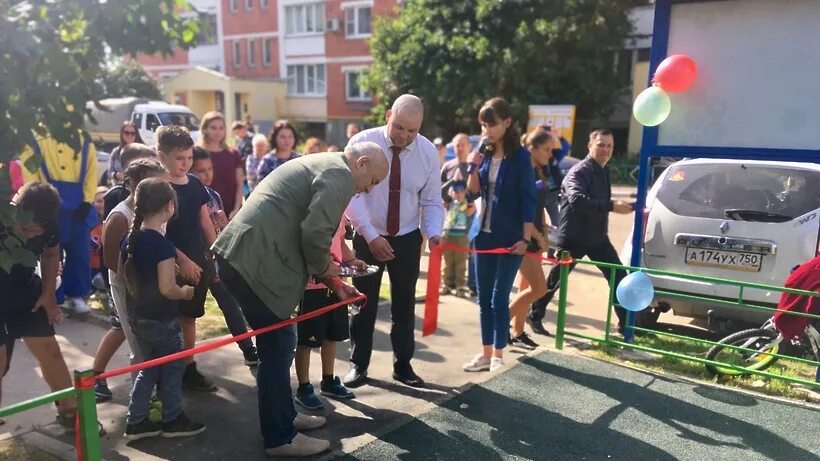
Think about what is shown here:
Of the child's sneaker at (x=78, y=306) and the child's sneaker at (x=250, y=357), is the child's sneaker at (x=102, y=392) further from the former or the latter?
the child's sneaker at (x=78, y=306)

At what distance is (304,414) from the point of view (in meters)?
3.89

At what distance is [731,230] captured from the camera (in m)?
5.43

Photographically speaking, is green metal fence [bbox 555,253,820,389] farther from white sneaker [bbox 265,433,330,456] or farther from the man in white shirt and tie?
white sneaker [bbox 265,433,330,456]

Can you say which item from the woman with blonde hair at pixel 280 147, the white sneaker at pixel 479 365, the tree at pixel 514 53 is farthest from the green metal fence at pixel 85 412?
the tree at pixel 514 53

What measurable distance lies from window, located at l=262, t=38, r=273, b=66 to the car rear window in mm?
32267

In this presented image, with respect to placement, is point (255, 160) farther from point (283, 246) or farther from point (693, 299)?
point (693, 299)

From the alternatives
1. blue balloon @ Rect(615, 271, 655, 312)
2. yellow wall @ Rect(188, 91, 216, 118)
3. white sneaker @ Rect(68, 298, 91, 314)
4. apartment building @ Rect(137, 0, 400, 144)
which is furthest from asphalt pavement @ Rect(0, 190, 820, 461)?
yellow wall @ Rect(188, 91, 216, 118)

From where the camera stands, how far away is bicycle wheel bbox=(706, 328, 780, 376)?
181 inches

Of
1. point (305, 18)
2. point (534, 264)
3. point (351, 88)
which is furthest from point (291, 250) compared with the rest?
point (305, 18)

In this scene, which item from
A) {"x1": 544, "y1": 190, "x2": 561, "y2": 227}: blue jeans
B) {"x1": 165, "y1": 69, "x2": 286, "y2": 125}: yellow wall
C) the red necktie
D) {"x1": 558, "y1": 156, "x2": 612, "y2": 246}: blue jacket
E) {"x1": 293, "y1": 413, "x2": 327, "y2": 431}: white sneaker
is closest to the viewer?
{"x1": 293, "y1": 413, "x2": 327, "y2": 431}: white sneaker

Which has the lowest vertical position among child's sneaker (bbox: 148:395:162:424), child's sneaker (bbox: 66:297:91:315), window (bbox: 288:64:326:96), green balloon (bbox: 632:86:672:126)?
child's sneaker (bbox: 66:297:91:315)

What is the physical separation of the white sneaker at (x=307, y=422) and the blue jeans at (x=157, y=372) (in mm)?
667

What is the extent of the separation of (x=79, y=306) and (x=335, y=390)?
3.18 metres

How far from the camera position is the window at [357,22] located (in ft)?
101
